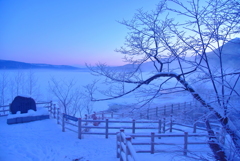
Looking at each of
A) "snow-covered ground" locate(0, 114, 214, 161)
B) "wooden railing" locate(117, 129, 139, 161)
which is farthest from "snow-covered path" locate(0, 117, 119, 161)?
"wooden railing" locate(117, 129, 139, 161)

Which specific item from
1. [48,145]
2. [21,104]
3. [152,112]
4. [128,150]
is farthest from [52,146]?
[152,112]

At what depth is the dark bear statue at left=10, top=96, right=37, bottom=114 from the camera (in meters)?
10.0

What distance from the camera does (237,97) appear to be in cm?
282

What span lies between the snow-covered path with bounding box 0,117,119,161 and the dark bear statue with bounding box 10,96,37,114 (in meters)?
1.58

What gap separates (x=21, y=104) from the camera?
1018cm

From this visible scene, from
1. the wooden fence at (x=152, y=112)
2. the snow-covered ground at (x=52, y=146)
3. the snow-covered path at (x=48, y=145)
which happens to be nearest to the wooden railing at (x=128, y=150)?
the wooden fence at (x=152, y=112)

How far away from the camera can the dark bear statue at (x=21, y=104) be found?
1000 centimetres

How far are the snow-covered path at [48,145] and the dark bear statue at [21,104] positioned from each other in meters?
1.58

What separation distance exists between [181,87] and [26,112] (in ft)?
32.5

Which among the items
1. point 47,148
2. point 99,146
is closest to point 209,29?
point 99,146

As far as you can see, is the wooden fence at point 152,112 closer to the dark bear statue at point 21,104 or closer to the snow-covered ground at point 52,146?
the snow-covered ground at point 52,146

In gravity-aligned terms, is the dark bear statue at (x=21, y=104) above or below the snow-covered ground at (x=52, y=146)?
above

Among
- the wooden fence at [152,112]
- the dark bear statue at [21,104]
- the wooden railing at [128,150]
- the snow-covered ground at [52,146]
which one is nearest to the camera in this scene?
the wooden railing at [128,150]

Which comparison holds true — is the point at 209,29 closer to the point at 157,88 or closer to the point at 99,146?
the point at 157,88
